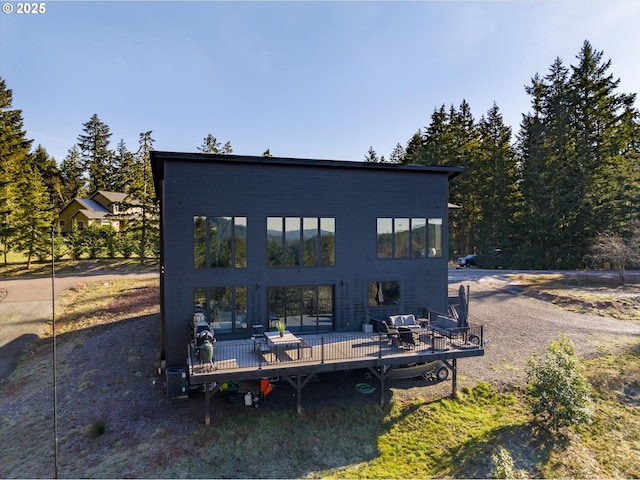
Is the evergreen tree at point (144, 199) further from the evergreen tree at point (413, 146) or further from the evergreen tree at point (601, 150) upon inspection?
the evergreen tree at point (601, 150)

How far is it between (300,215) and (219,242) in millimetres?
3155

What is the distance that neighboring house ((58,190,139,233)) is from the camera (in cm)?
4147

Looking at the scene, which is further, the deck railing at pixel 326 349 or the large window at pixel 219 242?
the large window at pixel 219 242

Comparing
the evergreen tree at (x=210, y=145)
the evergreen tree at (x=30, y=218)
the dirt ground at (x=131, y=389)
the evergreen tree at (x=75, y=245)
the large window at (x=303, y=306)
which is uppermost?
the evergreen tree at (x=210, y=145)

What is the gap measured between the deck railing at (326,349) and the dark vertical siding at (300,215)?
151cm

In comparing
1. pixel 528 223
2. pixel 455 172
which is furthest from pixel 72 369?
pixel 528 223

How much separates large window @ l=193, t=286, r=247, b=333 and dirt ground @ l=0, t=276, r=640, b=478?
2328 mm

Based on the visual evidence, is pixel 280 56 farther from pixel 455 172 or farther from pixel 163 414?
pixel 163 414

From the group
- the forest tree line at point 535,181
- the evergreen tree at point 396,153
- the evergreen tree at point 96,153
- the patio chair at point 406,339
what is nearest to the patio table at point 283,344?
the patio chair at point 406,339

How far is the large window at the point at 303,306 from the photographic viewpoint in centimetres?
1342

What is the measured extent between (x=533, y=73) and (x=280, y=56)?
3730cm

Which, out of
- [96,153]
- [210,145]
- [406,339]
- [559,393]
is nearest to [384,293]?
[406,339]

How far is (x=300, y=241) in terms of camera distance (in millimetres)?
13695

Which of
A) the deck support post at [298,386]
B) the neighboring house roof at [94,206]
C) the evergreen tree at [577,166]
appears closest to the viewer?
the deck support post at [298,386]
